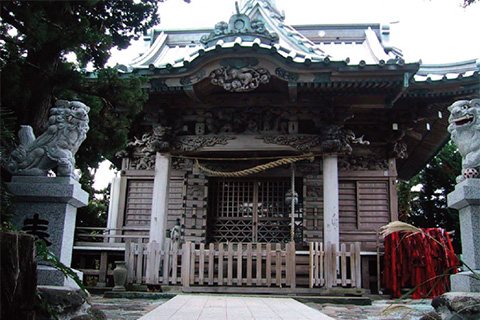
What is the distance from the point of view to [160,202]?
38.0 feet

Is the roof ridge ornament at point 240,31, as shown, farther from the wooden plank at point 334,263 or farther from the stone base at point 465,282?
the stone base at point 465,282

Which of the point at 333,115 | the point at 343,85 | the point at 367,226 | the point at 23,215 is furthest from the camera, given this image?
the point at 367,226

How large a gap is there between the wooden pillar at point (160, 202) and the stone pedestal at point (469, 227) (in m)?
7.29

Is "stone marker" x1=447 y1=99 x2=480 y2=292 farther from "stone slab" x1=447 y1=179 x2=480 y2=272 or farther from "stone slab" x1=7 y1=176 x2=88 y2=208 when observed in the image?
"stone slab" x1=7 y1=176 x2=88 y2=208

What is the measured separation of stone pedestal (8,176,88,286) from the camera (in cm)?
549

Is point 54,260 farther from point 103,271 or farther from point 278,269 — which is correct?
point 103,271

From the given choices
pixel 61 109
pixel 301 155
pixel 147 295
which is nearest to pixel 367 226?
pixel 301 155

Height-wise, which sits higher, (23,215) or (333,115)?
(333,115)

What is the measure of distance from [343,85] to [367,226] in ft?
13.7

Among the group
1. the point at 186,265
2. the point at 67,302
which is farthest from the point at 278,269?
the point at 67,302

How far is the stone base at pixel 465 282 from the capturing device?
5.29 metres

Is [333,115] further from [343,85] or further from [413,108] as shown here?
[413,108]

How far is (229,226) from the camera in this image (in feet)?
42.8

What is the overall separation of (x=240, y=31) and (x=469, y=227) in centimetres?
769
